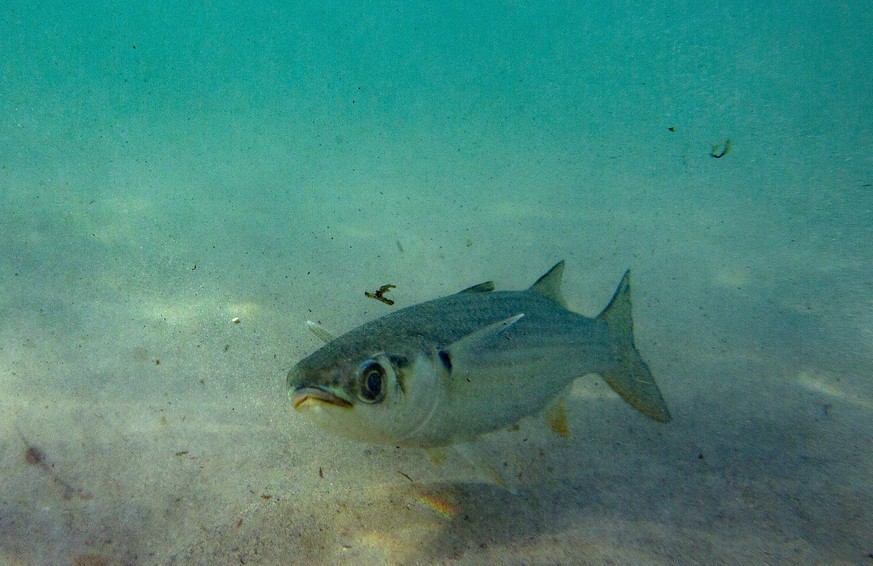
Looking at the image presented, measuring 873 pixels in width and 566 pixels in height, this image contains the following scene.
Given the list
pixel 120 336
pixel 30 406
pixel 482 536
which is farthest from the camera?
pixel 120 336

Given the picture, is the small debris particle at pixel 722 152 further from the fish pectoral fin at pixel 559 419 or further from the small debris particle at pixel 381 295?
the fish pectoral fin at pixel 559 419

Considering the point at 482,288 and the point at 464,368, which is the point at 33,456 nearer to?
the point at 464,368

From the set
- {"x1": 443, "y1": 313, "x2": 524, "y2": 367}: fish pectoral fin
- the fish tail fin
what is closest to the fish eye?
{"x1": 443, "y1": 313, "x2": 524, "y2": 367}: fish pectoral fin

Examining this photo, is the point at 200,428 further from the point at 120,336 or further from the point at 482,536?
the point at 482,536

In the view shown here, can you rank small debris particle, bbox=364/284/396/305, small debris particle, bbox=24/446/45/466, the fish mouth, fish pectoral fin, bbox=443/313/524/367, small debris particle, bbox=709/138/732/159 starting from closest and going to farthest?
the fish mouth, fish pectoral fin, bbox=443/313/524/367, small debris particle, bbox=24/446/45/466, small debris particle, bbox=364/284/396/305, small debris particle, bbox=709/138/732/159

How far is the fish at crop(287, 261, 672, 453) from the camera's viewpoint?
5.13ft

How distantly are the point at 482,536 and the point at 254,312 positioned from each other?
105 inches

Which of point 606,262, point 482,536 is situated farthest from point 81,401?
point 606,262

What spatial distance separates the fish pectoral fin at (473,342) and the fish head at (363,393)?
172 mm

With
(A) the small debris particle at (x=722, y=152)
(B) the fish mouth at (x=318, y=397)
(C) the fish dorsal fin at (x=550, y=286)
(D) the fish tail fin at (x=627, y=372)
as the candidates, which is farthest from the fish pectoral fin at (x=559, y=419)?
(A) the small debris particle at (x=722, y=152)

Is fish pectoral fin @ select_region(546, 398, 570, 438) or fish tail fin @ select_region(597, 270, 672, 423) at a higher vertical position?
fish tail fin @ select_region(597, 270, 672, 423)

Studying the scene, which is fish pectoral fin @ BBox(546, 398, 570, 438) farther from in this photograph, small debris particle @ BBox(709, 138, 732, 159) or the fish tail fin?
small debris particle @ BBox(709, 138, 732, 159)

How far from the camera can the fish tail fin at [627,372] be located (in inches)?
Result: 94.4

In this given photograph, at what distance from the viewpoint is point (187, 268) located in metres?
4.42
